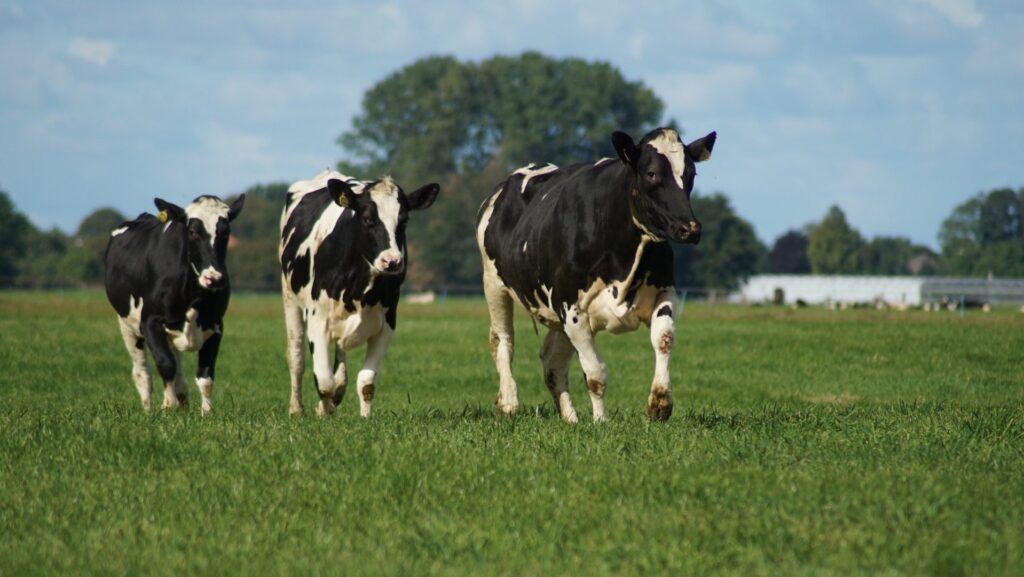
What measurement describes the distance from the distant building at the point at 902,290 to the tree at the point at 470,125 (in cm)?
1935

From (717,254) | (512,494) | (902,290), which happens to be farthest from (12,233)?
(512,494)

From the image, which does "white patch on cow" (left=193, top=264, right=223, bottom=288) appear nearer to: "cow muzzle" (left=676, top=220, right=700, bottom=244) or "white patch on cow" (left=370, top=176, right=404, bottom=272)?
"white patch on cow" (left=370, top=176, right=404, bottom=272)

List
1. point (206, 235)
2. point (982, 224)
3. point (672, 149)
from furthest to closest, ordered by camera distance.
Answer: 1. point (982, 224)
2. point (206, 235)
3. point (672, 149)

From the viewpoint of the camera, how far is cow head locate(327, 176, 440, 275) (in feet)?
42.4

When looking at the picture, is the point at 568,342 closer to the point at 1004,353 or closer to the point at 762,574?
the point at 762,574

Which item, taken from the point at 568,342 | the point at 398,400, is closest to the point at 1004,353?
the point at 398,400

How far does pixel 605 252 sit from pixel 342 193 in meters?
2.85

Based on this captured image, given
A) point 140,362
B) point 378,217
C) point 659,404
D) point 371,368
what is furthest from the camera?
point 140,362

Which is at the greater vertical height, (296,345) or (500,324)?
(500,324)

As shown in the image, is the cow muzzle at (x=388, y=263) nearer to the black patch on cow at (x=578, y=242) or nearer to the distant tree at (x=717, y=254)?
the black patch on cow at (x=578, y=242)

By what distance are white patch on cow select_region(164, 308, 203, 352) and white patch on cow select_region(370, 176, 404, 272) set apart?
9.70 feet

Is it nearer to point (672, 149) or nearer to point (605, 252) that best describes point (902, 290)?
point (605, 252)

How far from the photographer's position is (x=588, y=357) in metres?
12.1

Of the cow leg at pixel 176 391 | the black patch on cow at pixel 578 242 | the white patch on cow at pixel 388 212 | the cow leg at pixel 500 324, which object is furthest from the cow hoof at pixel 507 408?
the cow leg at pixel 176 391
